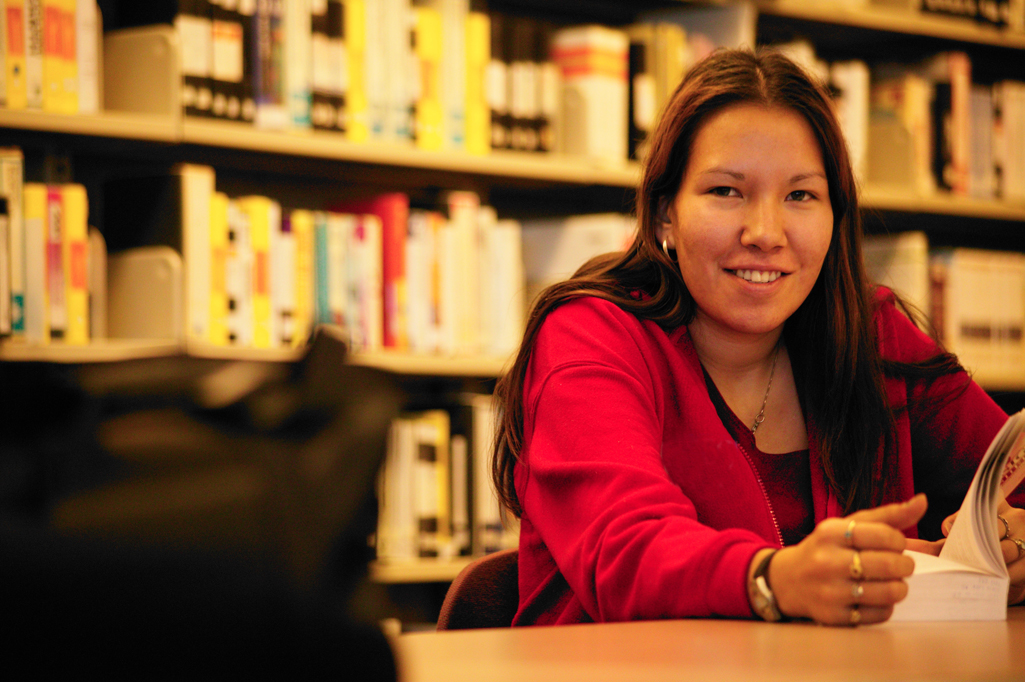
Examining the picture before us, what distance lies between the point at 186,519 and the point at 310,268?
5.49 ft

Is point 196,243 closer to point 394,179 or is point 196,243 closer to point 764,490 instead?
point 394,179

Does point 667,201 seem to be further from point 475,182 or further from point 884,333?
point 475,182

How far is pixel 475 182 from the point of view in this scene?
7.95 feet

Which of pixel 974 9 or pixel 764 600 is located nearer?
pixel 764 600

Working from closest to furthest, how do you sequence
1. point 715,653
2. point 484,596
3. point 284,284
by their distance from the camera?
point 715,653 < point 484,596 < point 284,284

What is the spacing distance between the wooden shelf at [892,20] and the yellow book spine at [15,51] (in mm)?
1679

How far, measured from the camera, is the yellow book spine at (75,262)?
1815 mm

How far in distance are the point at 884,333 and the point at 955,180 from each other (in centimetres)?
164

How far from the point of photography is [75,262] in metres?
1.82

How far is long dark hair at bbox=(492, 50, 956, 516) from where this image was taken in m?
1.26

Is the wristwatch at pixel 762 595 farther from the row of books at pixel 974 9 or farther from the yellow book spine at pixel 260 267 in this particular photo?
the row of books at pixel 974 9

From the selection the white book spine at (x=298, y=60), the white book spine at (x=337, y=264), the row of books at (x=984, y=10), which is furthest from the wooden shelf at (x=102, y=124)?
the row of books at (x=984, y=10)

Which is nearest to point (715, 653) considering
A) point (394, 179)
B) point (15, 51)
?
point (15, 51)

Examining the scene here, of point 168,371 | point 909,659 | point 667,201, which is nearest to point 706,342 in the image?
point 667,201
